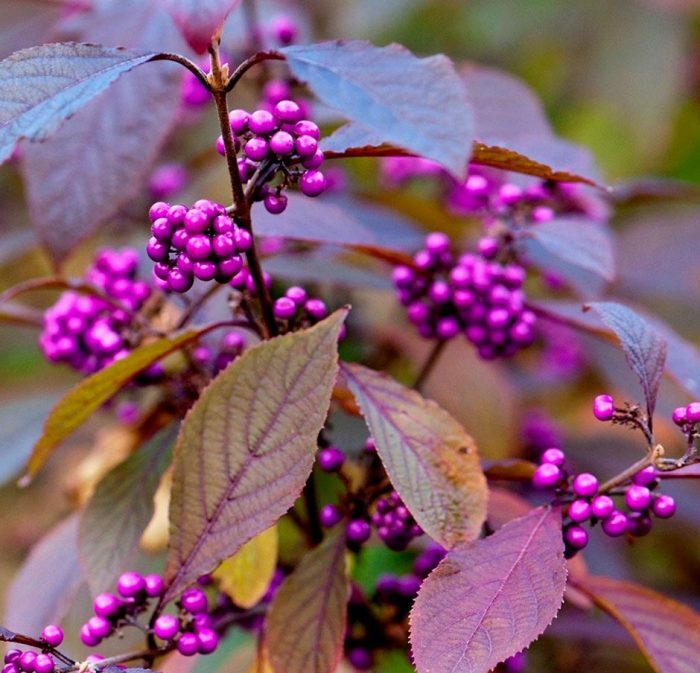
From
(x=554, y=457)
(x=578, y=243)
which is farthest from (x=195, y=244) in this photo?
(x=578, y=243)

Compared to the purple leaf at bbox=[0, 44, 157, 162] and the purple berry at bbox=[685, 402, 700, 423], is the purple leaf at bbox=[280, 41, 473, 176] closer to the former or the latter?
the purple leaf at bbox=[0, 44, 157, 162]

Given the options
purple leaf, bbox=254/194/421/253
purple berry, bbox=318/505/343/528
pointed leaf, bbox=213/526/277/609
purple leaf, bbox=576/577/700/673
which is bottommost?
purple leaf, bbox=576/577/700/673

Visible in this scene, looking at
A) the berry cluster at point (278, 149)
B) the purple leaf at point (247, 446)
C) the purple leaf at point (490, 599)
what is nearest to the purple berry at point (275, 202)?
the berry cluster at point (278, 149)

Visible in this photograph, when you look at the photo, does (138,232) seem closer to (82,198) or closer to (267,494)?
(82,198)

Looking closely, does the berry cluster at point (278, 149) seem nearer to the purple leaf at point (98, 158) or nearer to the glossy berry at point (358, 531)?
the glossy berry at point (358, 531)

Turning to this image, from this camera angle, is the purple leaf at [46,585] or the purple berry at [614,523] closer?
the purple berry at [614,523]

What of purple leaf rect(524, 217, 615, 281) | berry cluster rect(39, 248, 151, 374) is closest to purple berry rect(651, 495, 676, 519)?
purple leaf rect(524, 217, 615, 281)
